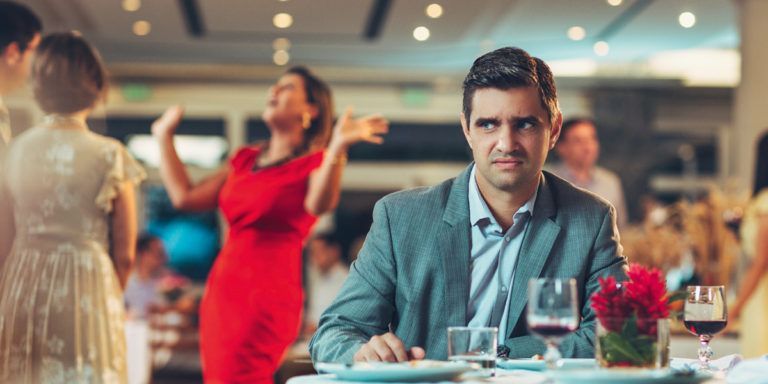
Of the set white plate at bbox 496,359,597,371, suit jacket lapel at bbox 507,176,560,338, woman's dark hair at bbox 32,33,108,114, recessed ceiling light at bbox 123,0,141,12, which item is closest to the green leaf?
white plate at bbox 496,359,597,371

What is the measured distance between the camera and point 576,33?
35.6 ft

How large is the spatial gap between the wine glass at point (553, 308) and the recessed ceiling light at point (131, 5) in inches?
334

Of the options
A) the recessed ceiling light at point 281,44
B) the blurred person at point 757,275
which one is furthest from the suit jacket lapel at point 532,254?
the recessed ceiling light at point 281,44

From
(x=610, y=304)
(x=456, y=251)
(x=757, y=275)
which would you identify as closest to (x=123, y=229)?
(x=456, y=251)

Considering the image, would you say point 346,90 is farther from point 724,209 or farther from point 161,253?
point 724,209

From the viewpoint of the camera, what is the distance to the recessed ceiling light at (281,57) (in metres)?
12.0

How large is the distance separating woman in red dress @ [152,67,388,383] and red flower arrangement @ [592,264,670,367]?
6.06 ft

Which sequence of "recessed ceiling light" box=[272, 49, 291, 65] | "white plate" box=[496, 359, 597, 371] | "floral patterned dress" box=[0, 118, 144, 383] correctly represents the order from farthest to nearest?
"recessed ceiling light" box=[272, 49, 291, 65], "floral patterned dress" box=[0, 118, 144, 383], "white plate" box=[496, 359, 597, 371]

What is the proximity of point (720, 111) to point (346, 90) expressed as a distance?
4456 millimetres

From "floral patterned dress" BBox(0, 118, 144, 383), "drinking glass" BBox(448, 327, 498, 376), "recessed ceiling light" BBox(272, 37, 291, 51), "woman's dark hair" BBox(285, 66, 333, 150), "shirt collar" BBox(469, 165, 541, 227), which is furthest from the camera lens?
"recessed ceiling light" BBox(272, 37, 291, 51)

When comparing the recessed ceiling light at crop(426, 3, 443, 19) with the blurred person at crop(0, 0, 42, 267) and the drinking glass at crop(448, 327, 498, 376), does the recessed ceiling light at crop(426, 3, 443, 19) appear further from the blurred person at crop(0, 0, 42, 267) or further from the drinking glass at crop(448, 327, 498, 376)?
the drinking glass at crop(448, 327, 498, 376)

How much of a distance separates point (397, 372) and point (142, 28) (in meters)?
9.60

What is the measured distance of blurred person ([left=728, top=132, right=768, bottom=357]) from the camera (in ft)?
15.8

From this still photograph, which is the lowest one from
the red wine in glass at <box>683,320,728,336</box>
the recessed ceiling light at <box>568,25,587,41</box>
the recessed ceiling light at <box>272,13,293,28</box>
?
the red wine in glass at <box>683,320,728,336</box>
